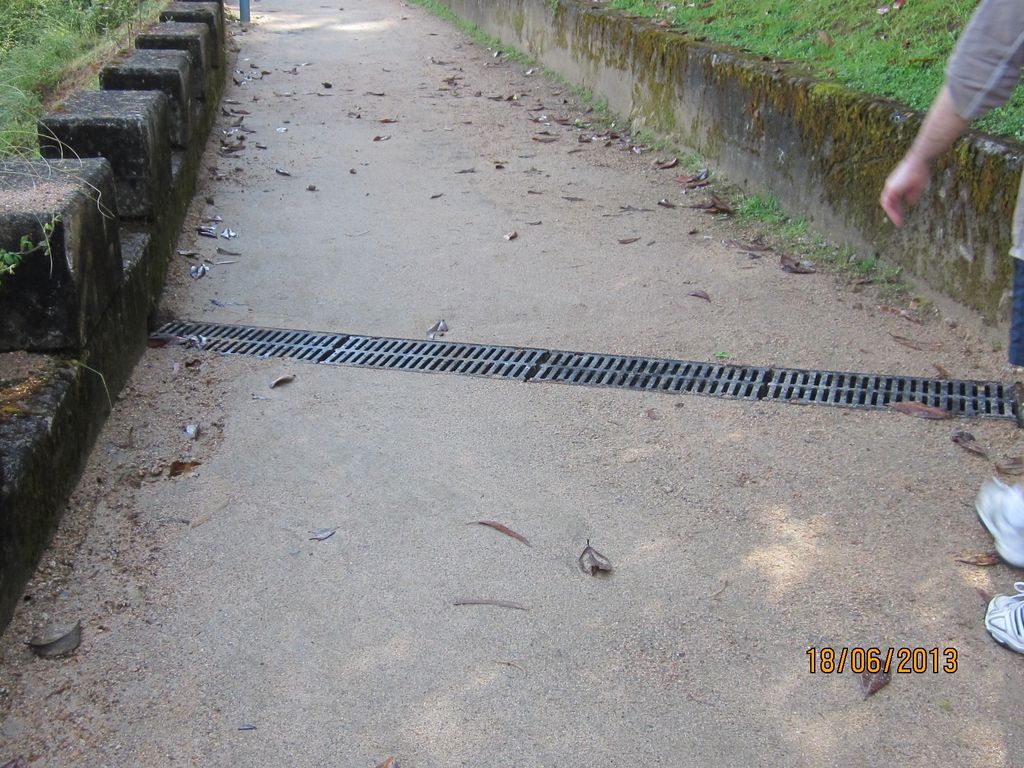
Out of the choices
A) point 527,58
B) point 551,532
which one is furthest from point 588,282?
point 527,58

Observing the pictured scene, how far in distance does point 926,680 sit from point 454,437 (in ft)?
5.57

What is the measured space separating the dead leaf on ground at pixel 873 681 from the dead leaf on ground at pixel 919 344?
1.98m

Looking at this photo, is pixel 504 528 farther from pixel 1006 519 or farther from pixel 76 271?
pixel 76 271

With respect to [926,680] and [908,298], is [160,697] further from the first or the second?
[908,298]

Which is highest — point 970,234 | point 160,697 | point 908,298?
point 970,234

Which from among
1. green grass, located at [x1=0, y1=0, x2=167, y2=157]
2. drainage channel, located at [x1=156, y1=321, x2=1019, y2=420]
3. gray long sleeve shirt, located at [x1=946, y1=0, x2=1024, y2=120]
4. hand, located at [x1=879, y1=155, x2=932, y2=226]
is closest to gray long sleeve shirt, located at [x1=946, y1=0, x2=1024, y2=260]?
gray long sleeve shirt, located at [x1=946, y1=0, x2=1024, y2=120]

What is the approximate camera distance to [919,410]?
145 inches

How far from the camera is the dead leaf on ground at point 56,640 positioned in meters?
2.55

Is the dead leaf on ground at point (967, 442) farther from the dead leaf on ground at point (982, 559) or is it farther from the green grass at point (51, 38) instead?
the green grass at point (51, 38)

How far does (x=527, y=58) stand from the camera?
380 inches

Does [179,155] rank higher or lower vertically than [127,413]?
higher
